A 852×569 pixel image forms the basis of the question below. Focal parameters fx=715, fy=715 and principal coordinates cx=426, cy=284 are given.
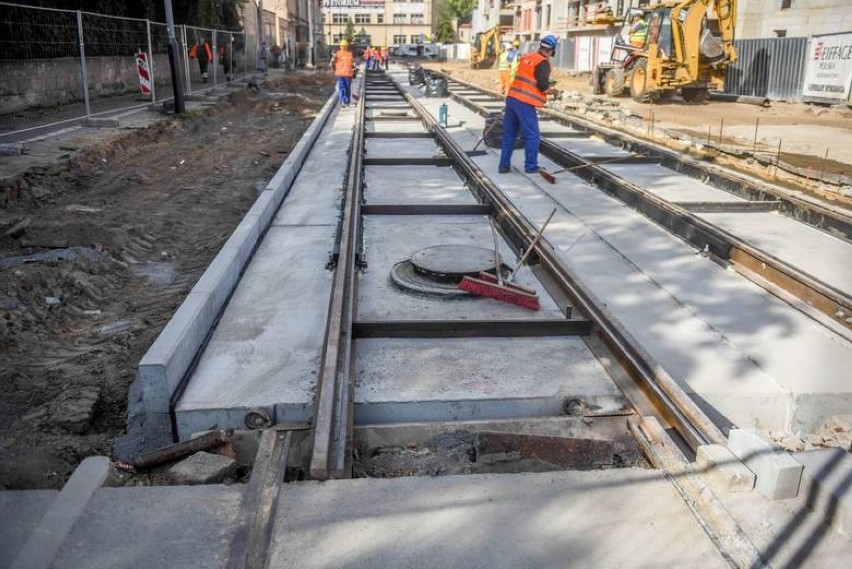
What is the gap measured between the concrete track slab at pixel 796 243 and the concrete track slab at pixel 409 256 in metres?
2.46

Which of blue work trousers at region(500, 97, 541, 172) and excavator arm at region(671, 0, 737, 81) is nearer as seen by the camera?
blue work trousers at region(500, 97, 541, 172)

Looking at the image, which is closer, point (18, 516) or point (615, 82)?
point (18, 516)

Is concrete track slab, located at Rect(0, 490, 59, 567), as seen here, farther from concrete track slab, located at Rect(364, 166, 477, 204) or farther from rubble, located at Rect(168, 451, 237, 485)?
concrete track slab, located at Rect(364, 166, 477, 204)

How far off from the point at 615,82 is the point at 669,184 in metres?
17.0

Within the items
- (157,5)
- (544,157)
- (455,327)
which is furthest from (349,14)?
(455,327)

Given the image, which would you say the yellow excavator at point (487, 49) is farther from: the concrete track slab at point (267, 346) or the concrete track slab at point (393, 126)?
the concrete track slab at point (267, 346)

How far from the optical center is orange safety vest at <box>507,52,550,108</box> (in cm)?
958

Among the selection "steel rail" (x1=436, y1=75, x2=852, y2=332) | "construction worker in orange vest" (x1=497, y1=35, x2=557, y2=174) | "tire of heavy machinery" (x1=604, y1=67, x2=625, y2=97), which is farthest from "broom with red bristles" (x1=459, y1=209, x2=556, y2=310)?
"tire of heavy machinery" (x1=604, y1=67, x2=625, y2=97)

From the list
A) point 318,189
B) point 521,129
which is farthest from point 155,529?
point 521,129

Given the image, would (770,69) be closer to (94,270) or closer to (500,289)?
(500,289)

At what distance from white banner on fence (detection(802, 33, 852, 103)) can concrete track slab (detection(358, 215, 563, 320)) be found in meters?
17.0

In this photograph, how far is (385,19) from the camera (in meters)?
109

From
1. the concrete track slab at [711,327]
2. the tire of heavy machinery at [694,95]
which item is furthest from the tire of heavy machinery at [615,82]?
the concrete track slab at [711,327]

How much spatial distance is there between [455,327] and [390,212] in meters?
3.70
